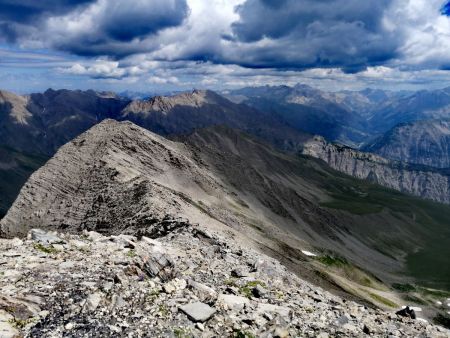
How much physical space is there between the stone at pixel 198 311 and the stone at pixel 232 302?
50.8 inches

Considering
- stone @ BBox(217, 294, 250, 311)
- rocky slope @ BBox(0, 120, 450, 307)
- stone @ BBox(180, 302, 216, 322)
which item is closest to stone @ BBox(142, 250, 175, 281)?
stone @ BBox(217, 294, 250, 311)

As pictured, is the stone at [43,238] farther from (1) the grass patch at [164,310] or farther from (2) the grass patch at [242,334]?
(2) the grass patch at [242,334]

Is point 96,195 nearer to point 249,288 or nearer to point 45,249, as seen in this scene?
point 45,249

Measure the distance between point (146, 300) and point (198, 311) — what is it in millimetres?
2957

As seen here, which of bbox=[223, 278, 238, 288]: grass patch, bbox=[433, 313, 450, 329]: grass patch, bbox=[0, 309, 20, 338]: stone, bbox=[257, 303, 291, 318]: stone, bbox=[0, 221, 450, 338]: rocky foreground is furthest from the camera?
bbox=[433, 313, 450, 329]: grass patch

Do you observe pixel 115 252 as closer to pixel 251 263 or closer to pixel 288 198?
pixel 251 263

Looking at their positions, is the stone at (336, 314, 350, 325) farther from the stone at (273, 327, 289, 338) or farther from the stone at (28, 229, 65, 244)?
the stone at (28, 229, 65, 244)

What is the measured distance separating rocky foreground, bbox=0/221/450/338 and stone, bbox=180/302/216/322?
55 millimetres

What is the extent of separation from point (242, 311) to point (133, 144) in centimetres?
9697

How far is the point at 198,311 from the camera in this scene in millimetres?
23594

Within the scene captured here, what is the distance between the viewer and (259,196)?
6777 inches

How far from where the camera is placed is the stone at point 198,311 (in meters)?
23.0

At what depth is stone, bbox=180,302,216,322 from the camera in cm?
2305

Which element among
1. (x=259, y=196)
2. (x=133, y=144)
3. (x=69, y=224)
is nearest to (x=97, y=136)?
(x=133, y=144)
